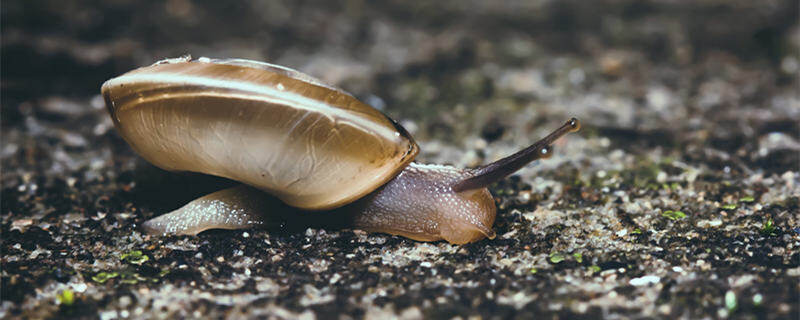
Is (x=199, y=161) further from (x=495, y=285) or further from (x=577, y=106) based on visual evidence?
(x=577, y=106)

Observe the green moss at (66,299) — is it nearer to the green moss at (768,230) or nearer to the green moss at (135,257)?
the green moss at (135,257)

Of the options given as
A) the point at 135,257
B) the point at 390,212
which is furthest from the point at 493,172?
the point at 135,257

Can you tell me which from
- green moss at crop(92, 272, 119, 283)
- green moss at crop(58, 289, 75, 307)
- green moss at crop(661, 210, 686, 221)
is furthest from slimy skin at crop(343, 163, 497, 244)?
green moss at crop(58, 289, 75, 307)

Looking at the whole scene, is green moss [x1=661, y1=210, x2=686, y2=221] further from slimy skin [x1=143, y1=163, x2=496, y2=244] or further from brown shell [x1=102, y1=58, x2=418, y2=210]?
brown shell [x1=102, y1=58, x2=418, y2=210]

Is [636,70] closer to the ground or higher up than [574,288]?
higher up

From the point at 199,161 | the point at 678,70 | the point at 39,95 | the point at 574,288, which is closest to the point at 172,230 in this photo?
the point at 199,161

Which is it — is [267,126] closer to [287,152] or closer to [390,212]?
[287,152]
